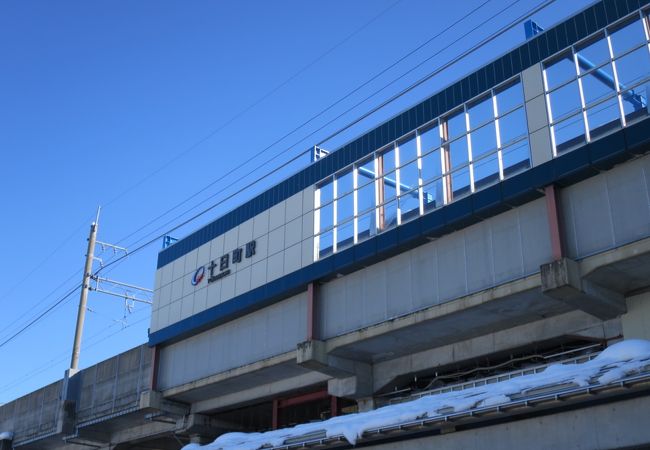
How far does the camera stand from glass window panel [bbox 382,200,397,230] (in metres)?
27.0

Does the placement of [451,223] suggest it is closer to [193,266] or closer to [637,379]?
[637,379]

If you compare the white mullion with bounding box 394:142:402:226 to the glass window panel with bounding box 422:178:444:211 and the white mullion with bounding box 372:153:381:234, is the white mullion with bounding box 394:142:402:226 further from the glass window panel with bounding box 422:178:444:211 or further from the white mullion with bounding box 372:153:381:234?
the glass window panel with bounding box 422:178:444:211

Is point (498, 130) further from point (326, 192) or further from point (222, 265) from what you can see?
point (222, 265)

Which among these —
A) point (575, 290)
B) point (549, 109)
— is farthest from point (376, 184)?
point (575, 290)

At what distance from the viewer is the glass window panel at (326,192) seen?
99.7ft

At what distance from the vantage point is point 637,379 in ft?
56.9

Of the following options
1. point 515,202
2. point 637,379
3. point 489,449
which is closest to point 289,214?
point 515,202

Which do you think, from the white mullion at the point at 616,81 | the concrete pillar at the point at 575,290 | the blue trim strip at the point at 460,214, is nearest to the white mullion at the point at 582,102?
the blue trim strip at the point at 460,214

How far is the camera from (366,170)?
2936 centimetres

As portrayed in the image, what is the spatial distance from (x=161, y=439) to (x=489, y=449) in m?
26.8

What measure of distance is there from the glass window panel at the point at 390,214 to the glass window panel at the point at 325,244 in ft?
9.31

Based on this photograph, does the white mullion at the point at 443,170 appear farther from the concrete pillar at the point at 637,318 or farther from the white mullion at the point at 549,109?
the concrete pillar at the point at 637,318

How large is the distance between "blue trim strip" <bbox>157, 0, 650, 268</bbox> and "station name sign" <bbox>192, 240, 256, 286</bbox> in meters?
1.41

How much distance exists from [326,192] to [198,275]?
927 centimetres
